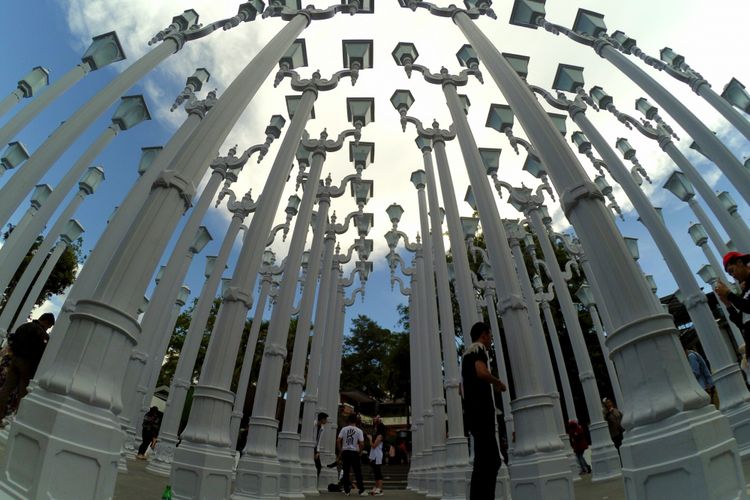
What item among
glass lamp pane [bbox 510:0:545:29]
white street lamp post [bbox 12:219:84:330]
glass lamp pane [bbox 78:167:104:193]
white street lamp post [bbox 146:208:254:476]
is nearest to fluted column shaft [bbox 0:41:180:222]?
white street lamp post [bbox 146:208:254:476]

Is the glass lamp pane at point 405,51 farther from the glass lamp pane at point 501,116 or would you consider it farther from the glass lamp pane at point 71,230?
the glass lamp pane at point 71,230

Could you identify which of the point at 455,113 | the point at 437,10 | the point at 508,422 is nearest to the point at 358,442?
the point at 508,422

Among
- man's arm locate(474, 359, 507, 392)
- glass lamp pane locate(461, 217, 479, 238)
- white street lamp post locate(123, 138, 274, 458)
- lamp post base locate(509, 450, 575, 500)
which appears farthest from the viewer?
glass lamp pane locate(461, 217, 479, 238)

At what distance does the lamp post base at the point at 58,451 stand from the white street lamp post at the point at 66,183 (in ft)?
25.5

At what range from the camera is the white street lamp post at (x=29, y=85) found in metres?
Answer: 10.4

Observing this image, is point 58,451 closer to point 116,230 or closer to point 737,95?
point 116,230

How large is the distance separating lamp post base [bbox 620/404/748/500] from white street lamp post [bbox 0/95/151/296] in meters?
11.1

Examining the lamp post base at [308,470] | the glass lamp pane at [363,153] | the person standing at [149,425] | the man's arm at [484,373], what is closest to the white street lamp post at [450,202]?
the glass lamp pane at [363,153]

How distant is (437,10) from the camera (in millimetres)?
9648

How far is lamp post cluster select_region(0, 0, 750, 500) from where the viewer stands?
11.2 ft

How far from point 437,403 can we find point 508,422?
4135 mm

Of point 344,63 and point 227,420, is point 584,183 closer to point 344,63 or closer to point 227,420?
point 227,420

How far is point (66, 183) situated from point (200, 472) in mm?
10034

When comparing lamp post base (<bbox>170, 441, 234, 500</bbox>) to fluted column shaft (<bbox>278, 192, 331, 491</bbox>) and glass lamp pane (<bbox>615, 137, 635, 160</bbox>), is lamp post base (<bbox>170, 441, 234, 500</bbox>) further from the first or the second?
glass lamp pane (<bbox>615, 137, 635, 160</bbox>)
